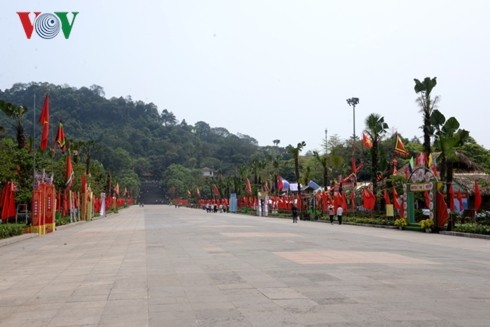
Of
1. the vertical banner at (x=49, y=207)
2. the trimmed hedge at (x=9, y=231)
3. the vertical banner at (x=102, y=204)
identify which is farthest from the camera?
the vertical banner at (x=102, y=204)

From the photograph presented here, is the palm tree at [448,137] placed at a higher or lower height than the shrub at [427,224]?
higher

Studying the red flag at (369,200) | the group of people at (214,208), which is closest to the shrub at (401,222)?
the red flag at (369,200)

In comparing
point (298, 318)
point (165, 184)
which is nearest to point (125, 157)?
point (165, 184)

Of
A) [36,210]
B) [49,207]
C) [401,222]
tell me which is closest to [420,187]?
[401,222]

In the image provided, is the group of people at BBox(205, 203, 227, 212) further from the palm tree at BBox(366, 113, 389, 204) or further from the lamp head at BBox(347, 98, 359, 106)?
the palm tree at BBox(366, 113, 389, 204)

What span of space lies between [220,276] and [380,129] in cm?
2991

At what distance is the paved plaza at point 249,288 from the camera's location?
298 inches

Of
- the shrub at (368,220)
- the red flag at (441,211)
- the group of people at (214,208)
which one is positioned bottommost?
the group of people at (214,208)

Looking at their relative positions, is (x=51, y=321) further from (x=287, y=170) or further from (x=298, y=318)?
(x=287, y=170)

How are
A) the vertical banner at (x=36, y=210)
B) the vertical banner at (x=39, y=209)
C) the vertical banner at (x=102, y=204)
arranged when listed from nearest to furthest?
the vertical banner at (x=36, y=210) < the vertical banner at (x=39, y=209) < the vertical banner at (x=102, y=204)

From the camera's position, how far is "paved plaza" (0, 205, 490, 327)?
756 cm

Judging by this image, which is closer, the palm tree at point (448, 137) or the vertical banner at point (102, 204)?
the palm tree at point (448, 137)

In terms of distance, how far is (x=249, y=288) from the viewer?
10000 millimetres

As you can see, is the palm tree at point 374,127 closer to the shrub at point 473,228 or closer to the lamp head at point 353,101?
the shrub at point 473,228
